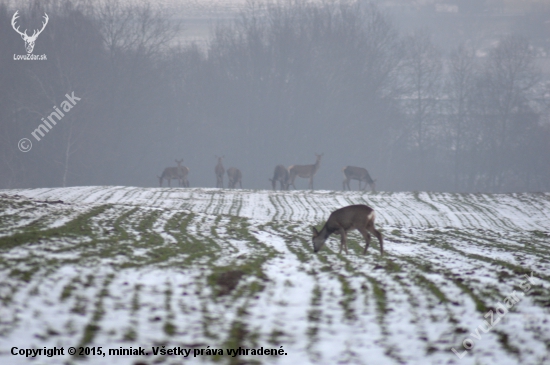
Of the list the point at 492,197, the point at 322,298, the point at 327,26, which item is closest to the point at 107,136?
the point at 327,26

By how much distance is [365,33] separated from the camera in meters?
81.6

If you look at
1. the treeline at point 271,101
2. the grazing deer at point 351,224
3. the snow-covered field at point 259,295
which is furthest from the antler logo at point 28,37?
the grazing deer at point 351,224

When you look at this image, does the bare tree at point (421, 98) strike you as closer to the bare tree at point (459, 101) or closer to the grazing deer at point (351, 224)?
the bare tree at point (459, 101)

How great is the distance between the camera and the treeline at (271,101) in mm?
58531

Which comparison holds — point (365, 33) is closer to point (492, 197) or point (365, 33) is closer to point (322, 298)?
point (492, 197)

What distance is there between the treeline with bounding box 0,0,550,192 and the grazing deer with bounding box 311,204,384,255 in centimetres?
4735

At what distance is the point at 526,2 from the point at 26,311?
131 meters

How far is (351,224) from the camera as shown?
1280 cm

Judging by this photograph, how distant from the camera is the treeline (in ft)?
192

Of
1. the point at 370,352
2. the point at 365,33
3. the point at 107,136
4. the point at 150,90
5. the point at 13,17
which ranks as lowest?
the point at 370,352

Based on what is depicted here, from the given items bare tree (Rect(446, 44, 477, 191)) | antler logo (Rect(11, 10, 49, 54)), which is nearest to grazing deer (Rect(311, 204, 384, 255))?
antler logo (Rect(11, 10, 49, 54))

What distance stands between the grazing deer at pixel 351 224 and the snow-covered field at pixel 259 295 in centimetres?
46

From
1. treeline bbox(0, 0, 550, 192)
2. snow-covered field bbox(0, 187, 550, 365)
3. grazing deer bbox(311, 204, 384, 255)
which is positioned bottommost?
snow-covered field bbox(0, 187, 550, 365)

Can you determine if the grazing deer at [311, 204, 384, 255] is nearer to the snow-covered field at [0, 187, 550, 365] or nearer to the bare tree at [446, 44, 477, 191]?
the snow-covered field at [0, 187, 550, 365]
